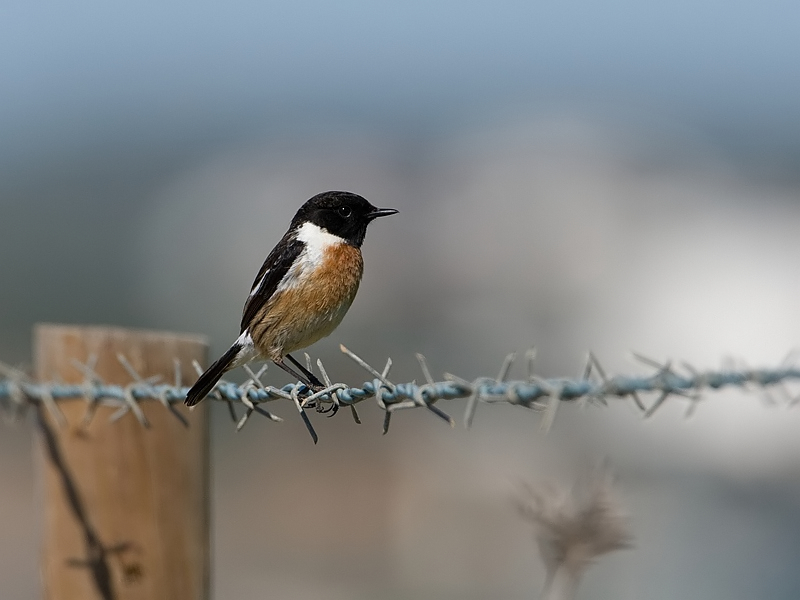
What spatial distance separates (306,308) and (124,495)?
1.73 meters

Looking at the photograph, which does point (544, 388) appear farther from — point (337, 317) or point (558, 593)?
point (337, 317)

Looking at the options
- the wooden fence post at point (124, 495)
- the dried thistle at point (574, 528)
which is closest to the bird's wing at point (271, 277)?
the wooden fence post at point (124, 495)

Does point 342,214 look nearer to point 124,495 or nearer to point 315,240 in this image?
point 315,240

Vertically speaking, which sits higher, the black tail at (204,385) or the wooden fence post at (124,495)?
the black tail at (204,385)

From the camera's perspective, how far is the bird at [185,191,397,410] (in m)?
4.77

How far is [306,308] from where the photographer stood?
477 cm

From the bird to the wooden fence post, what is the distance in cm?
119

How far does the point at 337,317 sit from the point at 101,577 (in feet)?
6.33

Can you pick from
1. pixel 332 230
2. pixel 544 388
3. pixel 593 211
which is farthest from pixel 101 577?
pixel 593 211

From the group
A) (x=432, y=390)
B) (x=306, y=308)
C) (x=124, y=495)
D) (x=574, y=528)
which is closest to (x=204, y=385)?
(x=124, y=495)

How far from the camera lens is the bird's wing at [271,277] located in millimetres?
4953

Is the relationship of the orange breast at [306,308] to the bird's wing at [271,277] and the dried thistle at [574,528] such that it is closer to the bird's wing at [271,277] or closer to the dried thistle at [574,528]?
the bird's wing at [271,277]

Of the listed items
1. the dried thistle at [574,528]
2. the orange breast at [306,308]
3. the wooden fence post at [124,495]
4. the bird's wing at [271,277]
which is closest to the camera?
the dried thistle at [574,528]

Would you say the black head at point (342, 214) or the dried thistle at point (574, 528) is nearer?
the dried thistle at point (574, 528)
